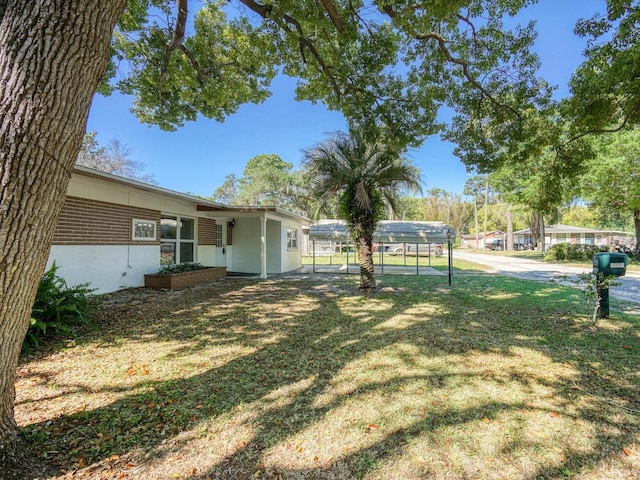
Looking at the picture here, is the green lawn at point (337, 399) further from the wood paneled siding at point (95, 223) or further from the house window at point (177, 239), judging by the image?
the house window at point (177, 239)

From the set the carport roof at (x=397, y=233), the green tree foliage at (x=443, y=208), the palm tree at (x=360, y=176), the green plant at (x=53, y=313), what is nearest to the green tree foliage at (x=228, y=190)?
the carport roof at (x=397, y=233)

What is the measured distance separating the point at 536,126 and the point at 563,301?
449 centimetres

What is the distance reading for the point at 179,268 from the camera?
1009 cm

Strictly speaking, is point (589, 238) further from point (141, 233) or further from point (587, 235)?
point (141, 233)

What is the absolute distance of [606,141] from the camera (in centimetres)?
1698

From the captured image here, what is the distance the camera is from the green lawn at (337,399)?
215 cm

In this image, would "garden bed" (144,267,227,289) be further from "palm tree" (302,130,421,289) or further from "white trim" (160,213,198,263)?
"palm tree" (302,130,421,289)

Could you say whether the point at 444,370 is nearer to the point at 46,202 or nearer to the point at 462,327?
the point at 462,327

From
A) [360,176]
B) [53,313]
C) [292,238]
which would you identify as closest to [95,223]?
[53,313]

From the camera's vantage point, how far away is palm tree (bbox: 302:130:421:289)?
8977 mm

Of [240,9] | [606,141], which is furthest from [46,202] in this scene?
[606,141]

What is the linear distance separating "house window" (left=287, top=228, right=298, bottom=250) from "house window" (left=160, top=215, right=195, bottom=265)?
5.26 metres

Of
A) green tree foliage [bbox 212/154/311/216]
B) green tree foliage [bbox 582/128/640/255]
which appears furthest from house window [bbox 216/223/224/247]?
green tree foliage [bbox 582/128/640/255]

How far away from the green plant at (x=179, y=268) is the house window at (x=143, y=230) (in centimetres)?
102
